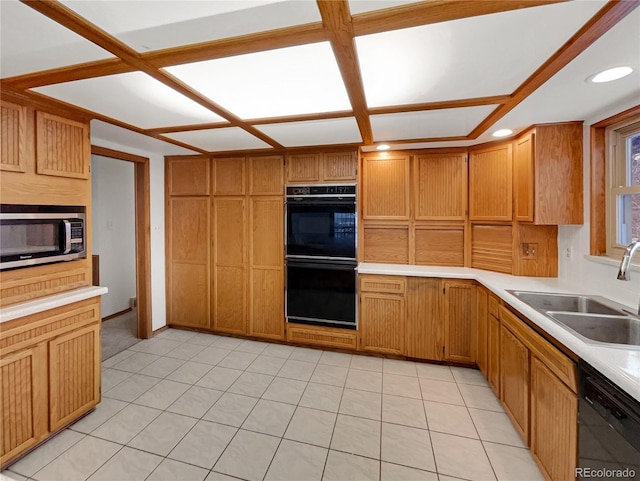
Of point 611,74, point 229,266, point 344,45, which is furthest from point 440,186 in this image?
point 229,266

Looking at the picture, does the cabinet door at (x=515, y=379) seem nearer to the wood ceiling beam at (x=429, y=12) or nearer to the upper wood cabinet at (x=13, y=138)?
the wood ceiling beam at (x=429, y=12)

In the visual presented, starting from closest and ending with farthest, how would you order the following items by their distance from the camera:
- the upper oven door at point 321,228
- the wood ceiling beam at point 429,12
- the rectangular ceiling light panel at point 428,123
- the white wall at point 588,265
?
the wood ceiling beam at point 429,12 → the white wall at point 588,265 → the rectangular ceiling light panel at point 428,123 → the upper oven door at point 321,228

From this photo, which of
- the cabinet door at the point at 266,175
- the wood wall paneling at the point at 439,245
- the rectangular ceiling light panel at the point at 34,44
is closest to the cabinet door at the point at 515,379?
the wood wall paneling at the point at 439,245

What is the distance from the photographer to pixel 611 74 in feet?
4.77

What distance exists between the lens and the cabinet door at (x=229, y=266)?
11.1 feet

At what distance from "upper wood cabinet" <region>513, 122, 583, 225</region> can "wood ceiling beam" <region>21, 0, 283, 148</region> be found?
2.49 m

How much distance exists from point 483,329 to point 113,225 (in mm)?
4844

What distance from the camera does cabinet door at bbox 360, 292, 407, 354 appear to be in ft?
9.52

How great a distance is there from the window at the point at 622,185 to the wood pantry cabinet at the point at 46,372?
3.84 metres

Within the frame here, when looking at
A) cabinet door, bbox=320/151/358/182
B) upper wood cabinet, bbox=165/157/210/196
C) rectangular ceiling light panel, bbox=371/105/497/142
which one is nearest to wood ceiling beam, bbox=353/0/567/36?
rectangular ceiling light panel, bbox=371/105/497/142

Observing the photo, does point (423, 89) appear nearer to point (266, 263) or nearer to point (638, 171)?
point (638, 171)

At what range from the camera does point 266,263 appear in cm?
329

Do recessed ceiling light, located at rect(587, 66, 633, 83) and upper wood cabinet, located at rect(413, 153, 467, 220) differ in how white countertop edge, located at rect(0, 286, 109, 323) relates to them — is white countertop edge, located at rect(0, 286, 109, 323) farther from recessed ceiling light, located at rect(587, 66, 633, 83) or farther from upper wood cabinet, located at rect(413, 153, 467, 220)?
recessed ceiling light, located at rect(587, 66, 633, 83)

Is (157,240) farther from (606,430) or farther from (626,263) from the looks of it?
(626,263)
